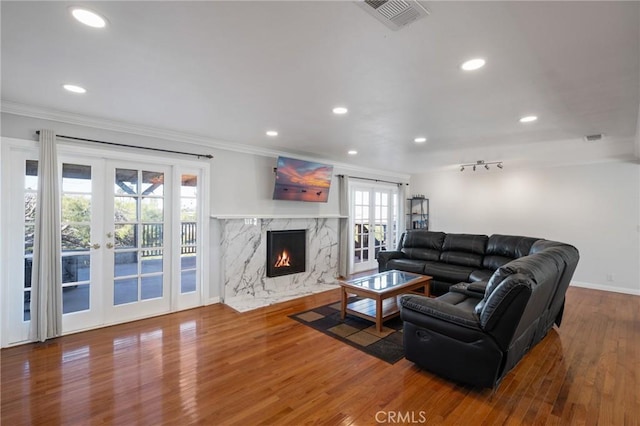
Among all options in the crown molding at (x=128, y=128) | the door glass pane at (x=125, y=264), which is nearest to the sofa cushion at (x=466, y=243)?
the crown molding at (x=128, y=128)

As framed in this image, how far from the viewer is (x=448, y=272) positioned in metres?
4.86

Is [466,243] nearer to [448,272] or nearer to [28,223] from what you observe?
[448,272]

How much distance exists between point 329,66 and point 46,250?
334 centimetres

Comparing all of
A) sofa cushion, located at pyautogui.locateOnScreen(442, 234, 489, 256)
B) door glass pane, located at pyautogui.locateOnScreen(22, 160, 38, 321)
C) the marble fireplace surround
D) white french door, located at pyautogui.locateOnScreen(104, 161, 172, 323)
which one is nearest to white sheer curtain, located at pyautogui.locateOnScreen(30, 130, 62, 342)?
door glass pane, located at pyautogui.locateOnScreen(22, 160, 38, 321)

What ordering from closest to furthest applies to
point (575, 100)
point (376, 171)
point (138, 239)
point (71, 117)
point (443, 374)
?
point (443, 374) < point (575, 100) < point (71, 117) < point (138, 239) < point (376, 171)

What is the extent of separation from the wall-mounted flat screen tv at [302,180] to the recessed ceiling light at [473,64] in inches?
129

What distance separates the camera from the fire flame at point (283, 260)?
5294mm

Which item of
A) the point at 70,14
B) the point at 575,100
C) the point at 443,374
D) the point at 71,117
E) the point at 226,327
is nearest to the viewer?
the point at 70,14

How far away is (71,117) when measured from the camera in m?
3.35

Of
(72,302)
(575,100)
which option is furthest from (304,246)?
(575,100)

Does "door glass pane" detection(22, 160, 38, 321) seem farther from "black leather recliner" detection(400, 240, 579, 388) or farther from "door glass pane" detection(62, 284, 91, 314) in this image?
"black leather recliner" detection(400, 240, 579, 388)

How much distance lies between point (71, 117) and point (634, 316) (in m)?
7.40

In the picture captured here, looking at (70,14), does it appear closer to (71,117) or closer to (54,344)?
(71,117)

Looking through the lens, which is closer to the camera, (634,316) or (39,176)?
(39,176)
